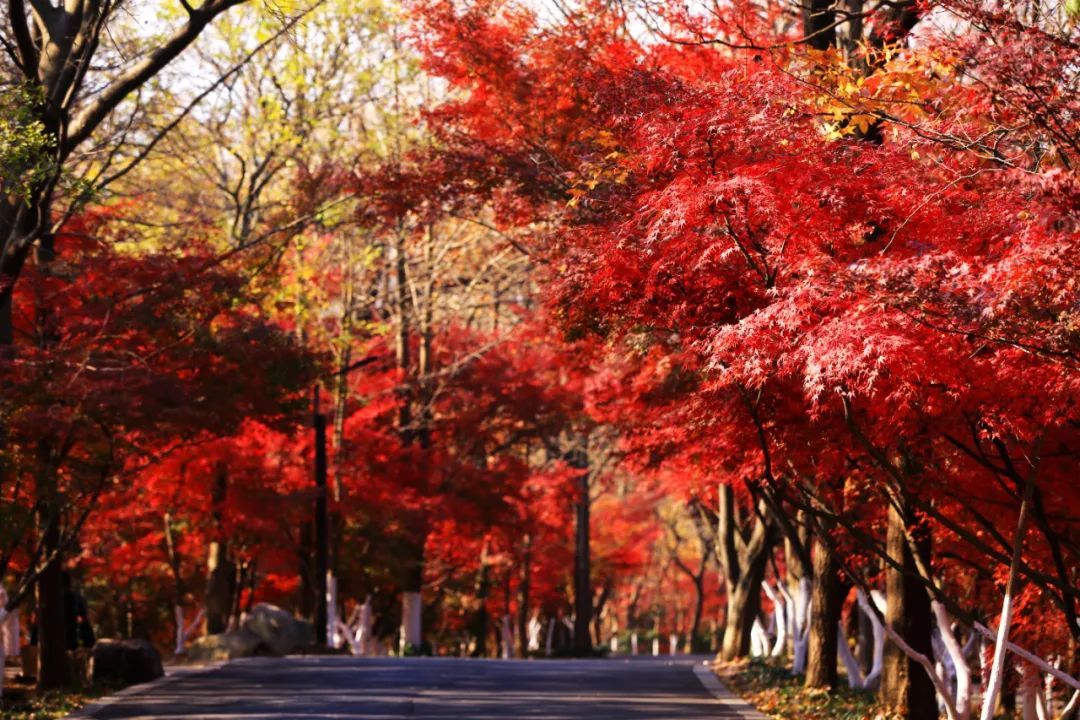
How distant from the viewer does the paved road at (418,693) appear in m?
16.9

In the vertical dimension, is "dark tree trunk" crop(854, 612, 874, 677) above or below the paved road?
above

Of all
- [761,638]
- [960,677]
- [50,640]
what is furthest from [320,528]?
[960,677]

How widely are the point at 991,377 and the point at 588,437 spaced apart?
3152 cm

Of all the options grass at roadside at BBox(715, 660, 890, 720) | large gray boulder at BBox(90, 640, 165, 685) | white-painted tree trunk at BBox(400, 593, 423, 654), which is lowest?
grass at roadside at BBox(715, 660, 890, 720)

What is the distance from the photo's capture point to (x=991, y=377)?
1059 cm

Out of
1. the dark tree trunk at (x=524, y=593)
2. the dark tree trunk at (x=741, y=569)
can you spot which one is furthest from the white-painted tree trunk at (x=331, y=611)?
the dark tree trunk at (x=524, y=593)

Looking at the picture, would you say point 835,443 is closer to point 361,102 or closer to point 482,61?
point 482,61

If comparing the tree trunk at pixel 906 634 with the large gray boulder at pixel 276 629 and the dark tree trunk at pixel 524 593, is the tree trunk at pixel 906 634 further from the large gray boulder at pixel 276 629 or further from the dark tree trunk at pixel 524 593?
the dark tree trunk at pixel 524 593

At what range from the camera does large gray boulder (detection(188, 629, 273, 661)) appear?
2700 centimetres

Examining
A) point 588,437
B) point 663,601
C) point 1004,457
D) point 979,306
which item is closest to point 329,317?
point 588,437

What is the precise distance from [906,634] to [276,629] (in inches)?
620

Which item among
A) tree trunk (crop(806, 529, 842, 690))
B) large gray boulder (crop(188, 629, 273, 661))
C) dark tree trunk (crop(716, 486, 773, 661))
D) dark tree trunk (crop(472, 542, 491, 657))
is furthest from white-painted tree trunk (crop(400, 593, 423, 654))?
tree trunk (crop(806, 529, 842, 690))

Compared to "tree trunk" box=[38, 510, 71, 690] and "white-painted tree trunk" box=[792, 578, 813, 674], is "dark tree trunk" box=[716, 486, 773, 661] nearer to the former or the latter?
"white-painted tree trunk" box=[792, 578, 813, 674]

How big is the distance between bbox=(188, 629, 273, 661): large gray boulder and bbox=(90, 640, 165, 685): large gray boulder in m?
5.22
